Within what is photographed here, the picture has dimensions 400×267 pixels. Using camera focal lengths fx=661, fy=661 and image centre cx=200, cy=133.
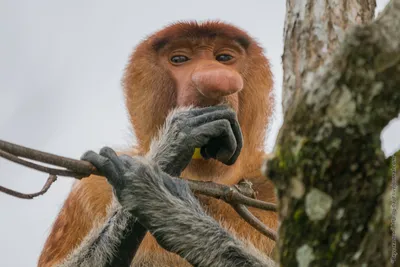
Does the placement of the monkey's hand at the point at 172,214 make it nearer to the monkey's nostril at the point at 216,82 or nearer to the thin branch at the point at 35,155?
the thin branch at the point at 35,155

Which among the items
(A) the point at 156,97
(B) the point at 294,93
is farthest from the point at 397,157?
(A) the point at 156,97

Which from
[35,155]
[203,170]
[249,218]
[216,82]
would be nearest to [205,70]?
[216,82]

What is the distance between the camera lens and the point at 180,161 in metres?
4.04

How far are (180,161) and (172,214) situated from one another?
36cm

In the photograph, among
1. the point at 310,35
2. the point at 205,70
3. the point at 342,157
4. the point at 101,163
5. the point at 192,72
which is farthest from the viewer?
Answer: the point at 192,72

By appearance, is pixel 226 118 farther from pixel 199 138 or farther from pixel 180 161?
pixel 180 161

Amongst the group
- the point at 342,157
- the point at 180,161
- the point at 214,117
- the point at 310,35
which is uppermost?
the point at 310,35

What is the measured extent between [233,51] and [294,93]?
276cm

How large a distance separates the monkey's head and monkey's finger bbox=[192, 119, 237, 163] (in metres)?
0.85

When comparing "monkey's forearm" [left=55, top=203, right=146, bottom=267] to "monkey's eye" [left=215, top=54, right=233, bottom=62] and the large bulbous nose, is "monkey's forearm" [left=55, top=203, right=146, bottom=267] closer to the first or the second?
the large bulbous nose

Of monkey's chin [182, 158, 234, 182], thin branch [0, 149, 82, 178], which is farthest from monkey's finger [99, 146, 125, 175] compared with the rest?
monkey's chin [182, 158, 234, 182]

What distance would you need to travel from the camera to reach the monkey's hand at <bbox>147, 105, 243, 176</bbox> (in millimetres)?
3902

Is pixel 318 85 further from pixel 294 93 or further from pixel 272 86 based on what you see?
pixel 272 86

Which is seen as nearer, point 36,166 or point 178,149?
point 36,166
